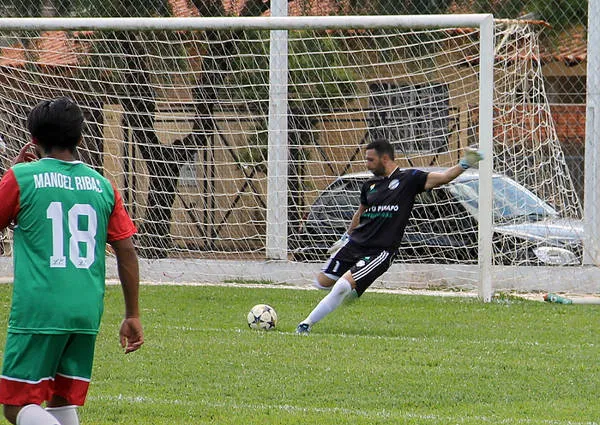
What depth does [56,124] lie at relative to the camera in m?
4.54

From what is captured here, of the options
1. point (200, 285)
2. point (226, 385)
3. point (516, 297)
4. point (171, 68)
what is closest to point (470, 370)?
point (226, 385)

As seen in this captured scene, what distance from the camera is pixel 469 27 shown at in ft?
43.9

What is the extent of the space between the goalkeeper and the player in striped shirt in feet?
17.8

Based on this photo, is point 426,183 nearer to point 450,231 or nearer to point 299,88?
point 450,231

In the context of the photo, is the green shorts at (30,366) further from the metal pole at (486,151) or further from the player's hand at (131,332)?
the metal pole at (486,151)

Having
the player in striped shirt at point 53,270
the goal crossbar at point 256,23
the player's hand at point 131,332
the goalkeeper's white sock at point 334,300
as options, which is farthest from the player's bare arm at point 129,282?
the goal crossbar at point 256,23

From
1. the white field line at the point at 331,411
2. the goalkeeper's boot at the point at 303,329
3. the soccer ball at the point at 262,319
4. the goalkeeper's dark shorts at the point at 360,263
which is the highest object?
the goalkeeper's dark shorts at the point at 360,263

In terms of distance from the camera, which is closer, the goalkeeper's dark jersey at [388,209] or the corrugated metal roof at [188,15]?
the goalkeeper's dark jersey at [388,209]

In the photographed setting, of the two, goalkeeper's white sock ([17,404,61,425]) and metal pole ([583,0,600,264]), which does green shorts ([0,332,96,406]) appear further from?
metal pole ([583,0,600,264])

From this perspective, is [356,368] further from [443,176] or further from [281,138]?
[281,138]

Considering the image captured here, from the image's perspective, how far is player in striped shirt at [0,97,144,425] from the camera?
4449mm

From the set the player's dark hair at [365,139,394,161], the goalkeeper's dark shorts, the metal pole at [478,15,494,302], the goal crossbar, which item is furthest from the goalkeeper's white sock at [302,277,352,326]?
the goal crossbar

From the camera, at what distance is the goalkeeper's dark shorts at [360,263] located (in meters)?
10.0

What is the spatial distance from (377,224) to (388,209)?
165 millimetres
